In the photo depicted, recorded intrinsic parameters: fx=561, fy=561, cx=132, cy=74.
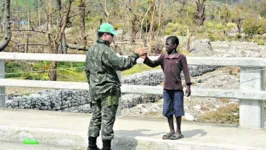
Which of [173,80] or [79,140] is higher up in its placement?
[173,80]

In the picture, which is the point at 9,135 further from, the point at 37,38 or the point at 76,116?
the point at 37,38

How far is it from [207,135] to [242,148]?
2.88 ft

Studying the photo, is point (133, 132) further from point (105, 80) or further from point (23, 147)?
point (23, 147)

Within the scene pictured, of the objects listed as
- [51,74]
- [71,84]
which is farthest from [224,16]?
[71,84]

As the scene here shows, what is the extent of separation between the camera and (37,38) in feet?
93.8

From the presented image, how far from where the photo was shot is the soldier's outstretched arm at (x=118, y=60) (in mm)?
6496

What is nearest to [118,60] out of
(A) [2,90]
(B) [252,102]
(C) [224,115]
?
(B) [252,102]

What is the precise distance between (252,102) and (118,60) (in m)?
2.24

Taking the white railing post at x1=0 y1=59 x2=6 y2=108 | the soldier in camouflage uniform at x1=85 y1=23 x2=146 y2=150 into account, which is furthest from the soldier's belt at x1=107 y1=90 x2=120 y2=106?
the white railing post at x1=0 y1=59 x2=6 y2=108

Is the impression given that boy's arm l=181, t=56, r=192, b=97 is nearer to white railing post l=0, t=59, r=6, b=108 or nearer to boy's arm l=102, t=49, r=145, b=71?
boy's arm l=102, t=49, r=145, b=71

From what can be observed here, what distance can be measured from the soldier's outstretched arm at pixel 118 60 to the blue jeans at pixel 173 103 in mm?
893

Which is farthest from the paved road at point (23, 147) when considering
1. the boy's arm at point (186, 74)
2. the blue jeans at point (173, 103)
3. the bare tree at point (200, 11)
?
the bare tree at point (200, 11)

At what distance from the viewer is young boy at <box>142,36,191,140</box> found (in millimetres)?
7094

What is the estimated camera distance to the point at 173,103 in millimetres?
7238
